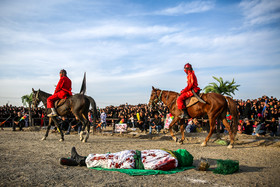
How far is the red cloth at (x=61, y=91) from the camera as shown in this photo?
35.9 ft

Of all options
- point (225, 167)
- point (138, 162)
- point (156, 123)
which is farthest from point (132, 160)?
point (156, 123)

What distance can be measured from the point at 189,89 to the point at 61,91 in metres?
6.17

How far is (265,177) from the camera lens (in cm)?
465

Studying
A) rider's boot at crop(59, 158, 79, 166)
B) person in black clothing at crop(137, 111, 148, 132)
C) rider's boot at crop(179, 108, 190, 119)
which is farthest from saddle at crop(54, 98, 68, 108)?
person in black clothing at crop(137, 111, 148, 132)

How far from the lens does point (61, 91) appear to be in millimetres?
11031

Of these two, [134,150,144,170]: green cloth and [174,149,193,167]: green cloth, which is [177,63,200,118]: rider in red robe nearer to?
[174,149,193,167]: green cloth

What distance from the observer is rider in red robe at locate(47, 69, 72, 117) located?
35.9 ft

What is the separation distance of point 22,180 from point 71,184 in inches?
37.7

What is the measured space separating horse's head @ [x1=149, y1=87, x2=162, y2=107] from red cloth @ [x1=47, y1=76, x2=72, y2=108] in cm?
419

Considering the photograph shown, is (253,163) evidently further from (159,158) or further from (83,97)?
(83,97)

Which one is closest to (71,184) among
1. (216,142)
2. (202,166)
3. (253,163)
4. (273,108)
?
(202,166)

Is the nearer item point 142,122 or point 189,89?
point 189,89

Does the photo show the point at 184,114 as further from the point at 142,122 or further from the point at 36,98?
the point at 36,98

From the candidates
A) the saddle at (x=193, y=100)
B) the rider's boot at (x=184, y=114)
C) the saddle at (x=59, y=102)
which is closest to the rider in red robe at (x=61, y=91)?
the saddle at (x=59, y=102)
